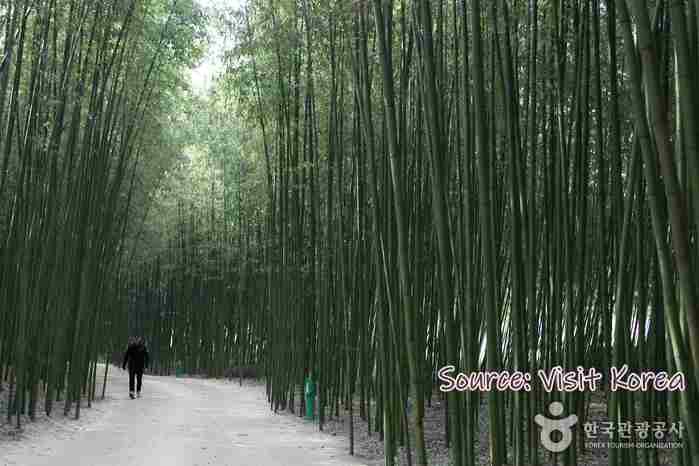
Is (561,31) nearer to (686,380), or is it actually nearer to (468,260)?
(468,260)

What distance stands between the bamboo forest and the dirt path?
0.29 metres

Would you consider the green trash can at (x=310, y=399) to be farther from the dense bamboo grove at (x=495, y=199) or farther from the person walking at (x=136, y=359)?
the person walking at (x=136, y=359)

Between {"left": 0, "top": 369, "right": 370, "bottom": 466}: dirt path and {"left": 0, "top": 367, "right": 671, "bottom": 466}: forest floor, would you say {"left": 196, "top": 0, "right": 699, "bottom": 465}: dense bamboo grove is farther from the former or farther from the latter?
{"left": 0, "top": 369, "right": 370, "bottom": 466}: dirt path

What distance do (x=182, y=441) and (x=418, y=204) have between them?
244cm

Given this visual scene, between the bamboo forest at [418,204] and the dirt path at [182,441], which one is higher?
the bamboo forest at [418,204]

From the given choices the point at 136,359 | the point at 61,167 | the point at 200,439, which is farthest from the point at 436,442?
the point at 136,359

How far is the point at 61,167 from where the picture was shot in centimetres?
660

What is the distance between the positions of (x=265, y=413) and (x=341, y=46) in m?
3.77

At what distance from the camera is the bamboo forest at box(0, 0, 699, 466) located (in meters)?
2.80

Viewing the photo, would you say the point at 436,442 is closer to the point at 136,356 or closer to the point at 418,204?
the point at 418,204

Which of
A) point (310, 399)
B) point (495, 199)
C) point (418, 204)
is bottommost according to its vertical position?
point (310, 399)

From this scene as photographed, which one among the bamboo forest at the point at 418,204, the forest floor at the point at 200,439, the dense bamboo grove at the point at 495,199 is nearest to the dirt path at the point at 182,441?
the forest floor at the point at 200,439

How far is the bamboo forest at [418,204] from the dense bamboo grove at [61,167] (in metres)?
0.04

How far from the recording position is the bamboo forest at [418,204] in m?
2.80
